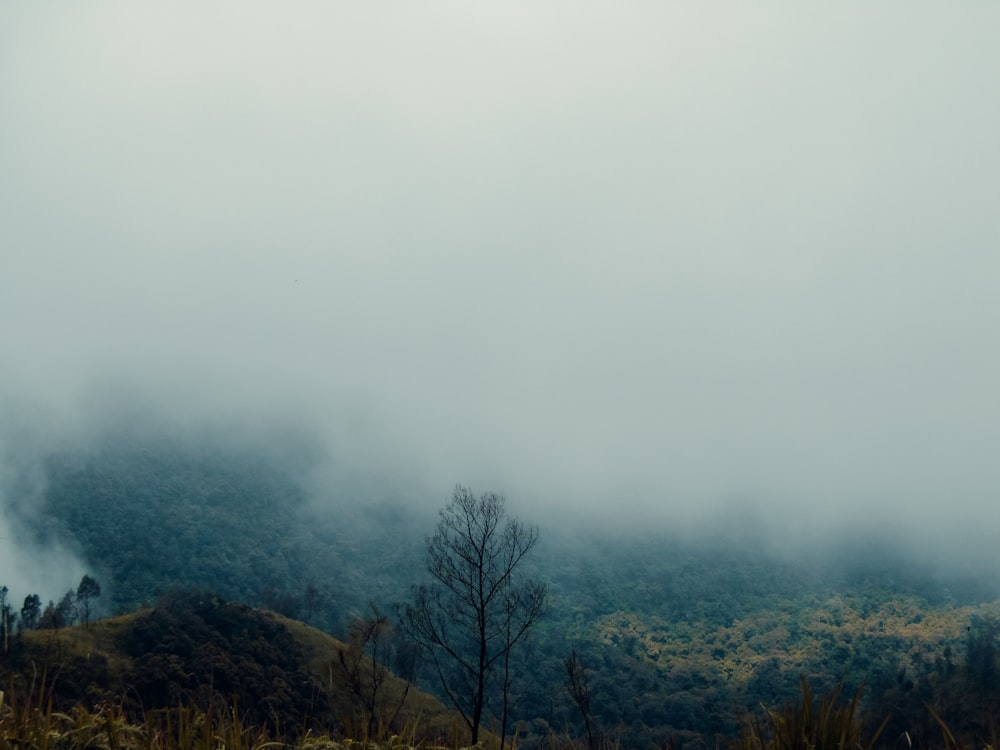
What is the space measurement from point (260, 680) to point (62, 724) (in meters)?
98.2

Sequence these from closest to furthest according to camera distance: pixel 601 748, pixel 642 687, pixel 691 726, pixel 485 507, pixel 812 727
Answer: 1. pixel 812 727
2. pixel 601 748
3. pixel 485 507
4. pixel 691 726
5. pixel 642 687

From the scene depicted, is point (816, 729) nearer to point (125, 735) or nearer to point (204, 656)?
point (125, 735)

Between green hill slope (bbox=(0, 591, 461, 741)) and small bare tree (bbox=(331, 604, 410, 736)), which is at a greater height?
small bare tree (bbox=(331, 604, 410, 736))

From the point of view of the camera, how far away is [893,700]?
109m

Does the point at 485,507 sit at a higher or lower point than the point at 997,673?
higher

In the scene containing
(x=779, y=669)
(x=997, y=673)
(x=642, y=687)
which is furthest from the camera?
(x=779, y=669)

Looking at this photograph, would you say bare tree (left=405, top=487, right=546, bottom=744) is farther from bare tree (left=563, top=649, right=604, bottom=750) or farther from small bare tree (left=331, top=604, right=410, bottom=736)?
bare tree (left=563, top=649, right=604, bottom=750)

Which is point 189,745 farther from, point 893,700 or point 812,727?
point 893,700

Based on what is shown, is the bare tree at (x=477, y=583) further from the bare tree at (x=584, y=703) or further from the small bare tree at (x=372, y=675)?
the bare tree at (x=584, y=703)

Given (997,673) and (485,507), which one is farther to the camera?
(997,673)

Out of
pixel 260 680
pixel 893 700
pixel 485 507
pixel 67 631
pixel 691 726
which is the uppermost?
pixel 485 507

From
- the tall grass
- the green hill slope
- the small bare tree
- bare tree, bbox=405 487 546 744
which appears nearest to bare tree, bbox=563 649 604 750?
bare tree, bbox=405 487 546 744

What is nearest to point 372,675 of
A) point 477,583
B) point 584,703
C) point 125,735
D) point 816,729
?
point 477,583

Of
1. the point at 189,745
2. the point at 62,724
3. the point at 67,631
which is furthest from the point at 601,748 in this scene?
the point at 67,631
